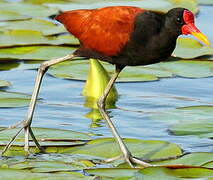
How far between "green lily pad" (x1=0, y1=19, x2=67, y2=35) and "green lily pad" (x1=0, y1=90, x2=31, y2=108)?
190cm

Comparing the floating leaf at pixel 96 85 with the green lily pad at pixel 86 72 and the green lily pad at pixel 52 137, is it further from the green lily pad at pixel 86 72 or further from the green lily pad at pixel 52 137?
the green lily pad at pixel 52 137

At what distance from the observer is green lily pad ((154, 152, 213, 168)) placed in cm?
516

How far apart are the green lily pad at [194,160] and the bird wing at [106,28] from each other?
29.6 inches

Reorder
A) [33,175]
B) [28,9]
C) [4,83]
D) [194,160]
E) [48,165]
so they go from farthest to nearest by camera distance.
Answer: [28,9], [4,83], [194,160], [48,165], [33,175]

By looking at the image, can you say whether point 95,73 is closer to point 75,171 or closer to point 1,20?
point 75,171

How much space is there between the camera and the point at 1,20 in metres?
8.86

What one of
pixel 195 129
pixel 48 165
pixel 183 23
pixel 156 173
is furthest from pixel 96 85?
pixel 156 173

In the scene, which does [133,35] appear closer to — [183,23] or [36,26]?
[183,23]

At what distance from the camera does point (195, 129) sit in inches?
233

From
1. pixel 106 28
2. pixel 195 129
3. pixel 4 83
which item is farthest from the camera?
pixel 4 83

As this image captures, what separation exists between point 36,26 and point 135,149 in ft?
11.5

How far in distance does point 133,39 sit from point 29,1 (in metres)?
4.80

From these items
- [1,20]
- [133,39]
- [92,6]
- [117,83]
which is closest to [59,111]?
[117,83]

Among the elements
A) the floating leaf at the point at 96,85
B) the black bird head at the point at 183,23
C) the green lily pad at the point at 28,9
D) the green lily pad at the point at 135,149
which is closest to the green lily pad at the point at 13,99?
the floating leaf at the point at 96,85
